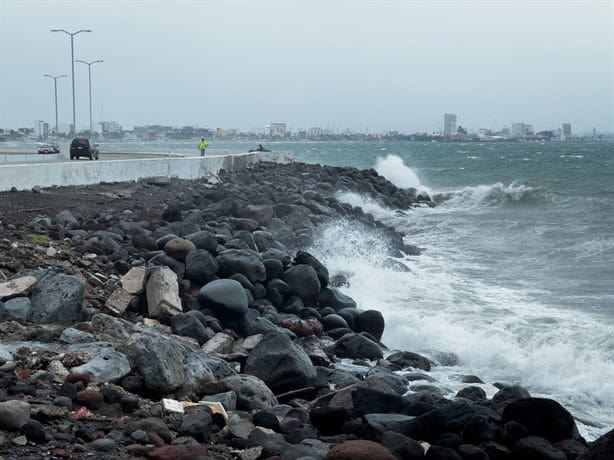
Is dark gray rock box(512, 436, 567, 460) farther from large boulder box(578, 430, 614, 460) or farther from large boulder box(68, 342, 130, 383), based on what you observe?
large boulder box(68, 342, 130, 383)

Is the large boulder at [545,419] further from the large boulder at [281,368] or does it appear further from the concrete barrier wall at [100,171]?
the concrete barrier wall at [100,171]

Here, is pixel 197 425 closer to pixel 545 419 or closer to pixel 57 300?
pixel 545 419

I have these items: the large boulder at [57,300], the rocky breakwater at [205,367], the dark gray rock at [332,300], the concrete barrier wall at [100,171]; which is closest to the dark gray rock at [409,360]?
the rocky breakwater at [205,367]

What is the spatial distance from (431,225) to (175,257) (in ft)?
58.6

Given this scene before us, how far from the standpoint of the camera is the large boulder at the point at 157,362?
658cm

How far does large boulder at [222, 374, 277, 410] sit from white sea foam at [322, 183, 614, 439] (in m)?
2.77

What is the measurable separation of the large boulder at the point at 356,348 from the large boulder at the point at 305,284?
6.13 feet

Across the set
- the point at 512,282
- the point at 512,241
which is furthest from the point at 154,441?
the point at 512,241

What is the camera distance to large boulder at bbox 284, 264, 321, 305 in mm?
12219

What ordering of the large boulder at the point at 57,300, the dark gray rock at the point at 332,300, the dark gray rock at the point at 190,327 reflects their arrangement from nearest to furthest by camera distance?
the large boulder at the point at 57,300 < the dark gray rock at the point at 190,327 < the dark gray rock at the point at 332,300

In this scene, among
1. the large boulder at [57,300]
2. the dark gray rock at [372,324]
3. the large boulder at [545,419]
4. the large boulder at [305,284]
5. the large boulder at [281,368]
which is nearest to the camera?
the large boulder at [545,419]

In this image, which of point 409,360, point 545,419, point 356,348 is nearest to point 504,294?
point 409,360

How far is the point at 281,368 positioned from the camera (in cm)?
774

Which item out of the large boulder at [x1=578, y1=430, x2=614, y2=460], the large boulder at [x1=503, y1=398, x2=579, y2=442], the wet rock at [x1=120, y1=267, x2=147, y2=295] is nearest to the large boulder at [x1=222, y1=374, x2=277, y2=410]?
the large boulder at [x1=503, y1=398, x2=579, y2=442]
